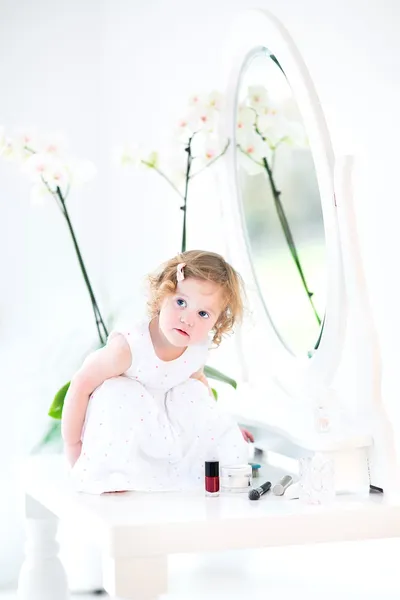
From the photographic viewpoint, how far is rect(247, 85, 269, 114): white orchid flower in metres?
1.42

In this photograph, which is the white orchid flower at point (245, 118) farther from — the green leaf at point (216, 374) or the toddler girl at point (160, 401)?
the green leaf at point (216, 374)

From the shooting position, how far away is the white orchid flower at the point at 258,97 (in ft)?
4.65

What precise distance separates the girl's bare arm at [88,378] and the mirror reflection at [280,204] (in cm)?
28

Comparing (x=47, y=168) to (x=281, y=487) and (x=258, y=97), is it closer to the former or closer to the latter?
(x=258, y=97)

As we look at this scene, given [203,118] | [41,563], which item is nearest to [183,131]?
[203,118]

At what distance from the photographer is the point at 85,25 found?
224 cm

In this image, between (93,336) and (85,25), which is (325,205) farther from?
(85,25)

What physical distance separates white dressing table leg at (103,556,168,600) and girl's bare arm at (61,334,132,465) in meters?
0.30

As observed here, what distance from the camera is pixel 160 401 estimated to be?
4.30ft

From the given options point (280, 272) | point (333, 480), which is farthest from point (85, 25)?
point (333, 480)

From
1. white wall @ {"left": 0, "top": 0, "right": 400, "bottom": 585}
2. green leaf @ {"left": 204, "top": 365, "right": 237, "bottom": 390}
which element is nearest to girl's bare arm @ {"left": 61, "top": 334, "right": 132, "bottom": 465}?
green leaf @ {"left": 204, "top": 365, "right": 237, "bottom": 390}

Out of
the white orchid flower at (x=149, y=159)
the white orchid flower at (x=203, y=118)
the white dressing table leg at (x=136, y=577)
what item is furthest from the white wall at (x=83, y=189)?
the white dressing table leg at (x=136, y=577)

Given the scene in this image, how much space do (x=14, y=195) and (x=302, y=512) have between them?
4.32 ft

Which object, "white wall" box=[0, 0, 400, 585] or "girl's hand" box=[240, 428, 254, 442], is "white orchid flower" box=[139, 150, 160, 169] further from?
"girl's hand" box=[240, 428, 254, 442]
